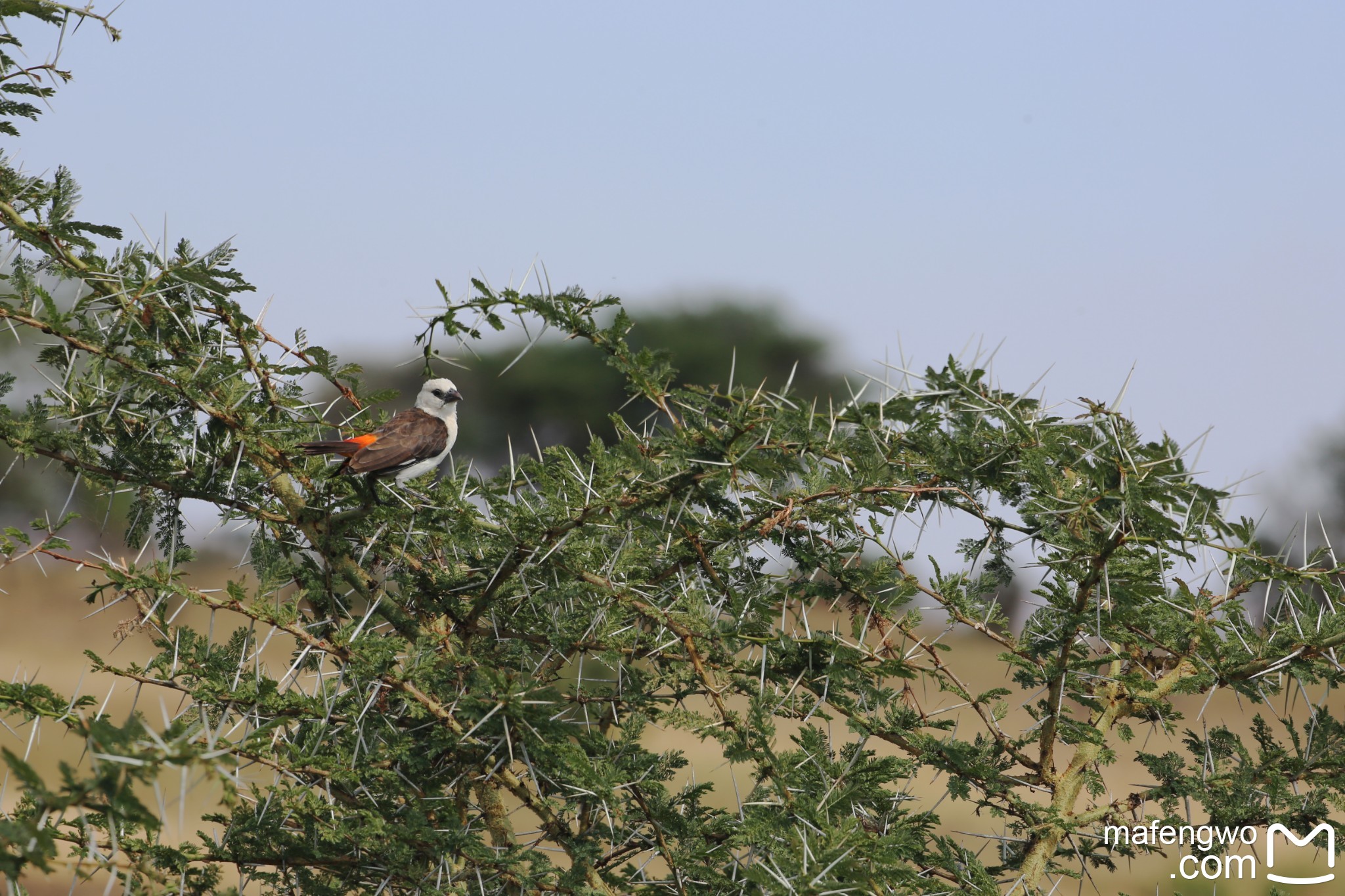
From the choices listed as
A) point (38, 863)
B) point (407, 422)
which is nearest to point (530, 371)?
point (407, 422)

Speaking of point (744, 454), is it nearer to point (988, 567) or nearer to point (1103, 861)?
point (988, 567)

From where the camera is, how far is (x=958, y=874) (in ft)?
9.16

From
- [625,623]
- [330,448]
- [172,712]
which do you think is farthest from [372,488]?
[172,712]

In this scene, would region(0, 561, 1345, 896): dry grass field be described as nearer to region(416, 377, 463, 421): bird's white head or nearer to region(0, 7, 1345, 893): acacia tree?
region(0, 7, 1345, 893): acacia tree

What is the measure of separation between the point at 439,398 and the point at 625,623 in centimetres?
161

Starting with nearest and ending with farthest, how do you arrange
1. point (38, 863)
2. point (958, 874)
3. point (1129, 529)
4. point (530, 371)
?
1. point (38, 863)
2. point (1129, 529)
3. point (958, 874)
4. point (530, 371)

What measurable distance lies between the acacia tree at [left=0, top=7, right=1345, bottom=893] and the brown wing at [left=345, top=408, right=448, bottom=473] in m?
0.14

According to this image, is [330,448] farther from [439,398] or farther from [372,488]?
[439,398]

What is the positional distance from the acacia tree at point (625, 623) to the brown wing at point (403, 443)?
0.14m

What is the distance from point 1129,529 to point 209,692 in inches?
88.0

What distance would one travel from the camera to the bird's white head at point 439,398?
4133 millimetres

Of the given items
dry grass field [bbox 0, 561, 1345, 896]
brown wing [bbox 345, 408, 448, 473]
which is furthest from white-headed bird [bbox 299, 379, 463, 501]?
dry grass field [bbox 0, 561, 1345, 896]

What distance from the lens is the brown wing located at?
3.06 meters

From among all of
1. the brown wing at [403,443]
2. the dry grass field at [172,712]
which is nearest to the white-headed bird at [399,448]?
the brown wing at [403,443]
